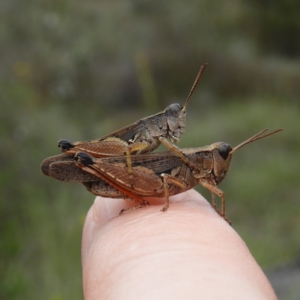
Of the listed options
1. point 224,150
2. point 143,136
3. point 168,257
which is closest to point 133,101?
point 143,136

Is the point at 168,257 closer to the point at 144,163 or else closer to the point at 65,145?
the point at 144,163

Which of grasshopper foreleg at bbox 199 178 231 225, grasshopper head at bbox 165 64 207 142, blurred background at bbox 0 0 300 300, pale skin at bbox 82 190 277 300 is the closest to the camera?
pale skin at bbox 82 190 277 300

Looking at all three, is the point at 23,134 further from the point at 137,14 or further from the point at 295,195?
the point at 137,14

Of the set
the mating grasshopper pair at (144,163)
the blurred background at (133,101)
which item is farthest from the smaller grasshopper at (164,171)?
the blurred background at (133,101)

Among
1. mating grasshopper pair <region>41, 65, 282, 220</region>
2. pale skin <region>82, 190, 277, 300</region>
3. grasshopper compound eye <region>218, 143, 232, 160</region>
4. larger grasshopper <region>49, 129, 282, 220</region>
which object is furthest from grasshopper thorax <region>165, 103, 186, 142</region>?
pale skin <region>82, 190, 277, 300</region>

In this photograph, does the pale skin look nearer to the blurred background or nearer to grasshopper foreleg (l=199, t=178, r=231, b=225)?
grasshopper foreleg (l=199, t=178, r=231, b=225)

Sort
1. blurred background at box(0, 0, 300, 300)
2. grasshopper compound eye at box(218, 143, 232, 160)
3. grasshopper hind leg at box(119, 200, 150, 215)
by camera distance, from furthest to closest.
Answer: blurred background at box(0, 0, 300, 300)
grasshopper compound eye at box(218, 143, 232, 160)
grasshopper hind leg at box(119, 200, 150, 215)
